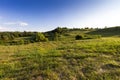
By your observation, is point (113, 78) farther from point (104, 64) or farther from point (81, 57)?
point (81, 57)

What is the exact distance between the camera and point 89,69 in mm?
9570

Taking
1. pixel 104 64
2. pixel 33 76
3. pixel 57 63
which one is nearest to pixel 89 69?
pixel 104 64

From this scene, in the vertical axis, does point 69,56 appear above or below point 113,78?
above

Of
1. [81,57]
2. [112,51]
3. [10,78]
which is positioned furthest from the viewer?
[112,51]

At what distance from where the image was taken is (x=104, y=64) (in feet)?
34.0

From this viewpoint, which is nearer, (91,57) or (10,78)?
(10,78)

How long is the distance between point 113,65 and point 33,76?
5289mm

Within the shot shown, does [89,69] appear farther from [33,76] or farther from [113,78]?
[33,76]

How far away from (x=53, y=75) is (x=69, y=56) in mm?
3398

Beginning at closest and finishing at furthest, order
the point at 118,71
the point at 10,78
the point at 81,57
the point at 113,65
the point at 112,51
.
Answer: the point at 10,78
the point at 118,71
the point at 113,65
the point at 81,57
the point at 112,51

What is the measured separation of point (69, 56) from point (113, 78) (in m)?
4.03

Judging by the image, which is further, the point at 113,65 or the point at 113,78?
the point at 113,65

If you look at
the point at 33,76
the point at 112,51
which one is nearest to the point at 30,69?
the point at 33,76

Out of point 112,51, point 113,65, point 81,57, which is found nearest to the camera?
point 113,65
